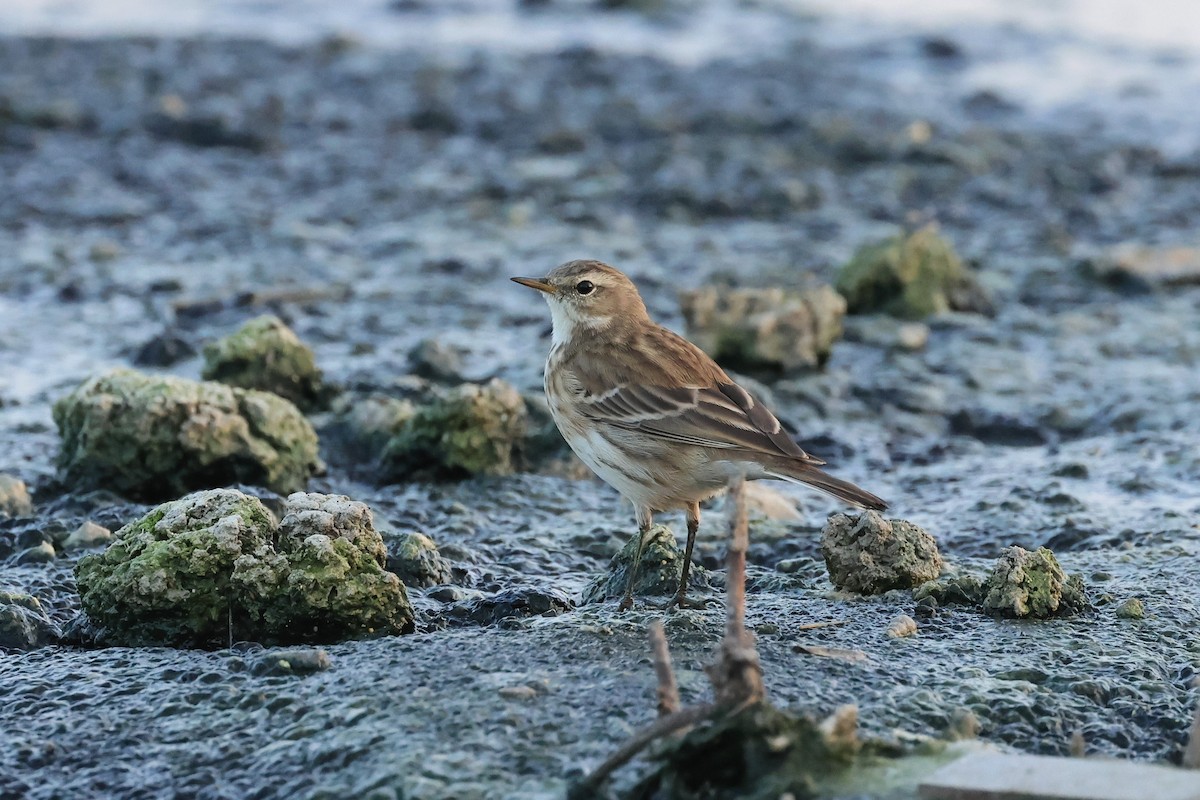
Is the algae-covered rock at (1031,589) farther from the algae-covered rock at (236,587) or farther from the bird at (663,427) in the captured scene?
the algae-covered rock at (236,587)

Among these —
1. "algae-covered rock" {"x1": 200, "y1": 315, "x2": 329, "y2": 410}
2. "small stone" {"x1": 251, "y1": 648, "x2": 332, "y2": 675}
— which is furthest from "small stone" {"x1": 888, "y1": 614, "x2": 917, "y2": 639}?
"algae-covered rock" {"x1": 200, "y1": 315, "x2": 329, "y2": 410}

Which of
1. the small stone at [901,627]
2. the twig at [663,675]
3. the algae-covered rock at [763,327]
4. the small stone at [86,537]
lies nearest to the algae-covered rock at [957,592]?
the small stone at [901,627]

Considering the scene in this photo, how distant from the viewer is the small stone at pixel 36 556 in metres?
5.62

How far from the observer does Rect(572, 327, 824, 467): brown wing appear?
5.63 m

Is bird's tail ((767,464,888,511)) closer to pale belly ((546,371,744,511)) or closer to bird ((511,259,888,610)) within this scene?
bird ((511,259,888,610))

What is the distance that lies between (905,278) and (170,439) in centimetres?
489

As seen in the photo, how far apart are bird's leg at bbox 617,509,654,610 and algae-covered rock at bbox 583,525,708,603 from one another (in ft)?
0.06

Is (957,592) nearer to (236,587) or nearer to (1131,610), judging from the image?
(1131,610)

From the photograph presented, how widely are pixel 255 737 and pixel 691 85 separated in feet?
41.5

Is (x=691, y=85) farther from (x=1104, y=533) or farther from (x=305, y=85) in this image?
(x=1104, y=533)

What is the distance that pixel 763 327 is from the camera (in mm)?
8445

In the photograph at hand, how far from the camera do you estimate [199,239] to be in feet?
36.1

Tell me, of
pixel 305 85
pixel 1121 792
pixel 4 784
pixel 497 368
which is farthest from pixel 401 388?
A: pixel 305 85

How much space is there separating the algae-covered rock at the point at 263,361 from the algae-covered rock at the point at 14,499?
4.56 ft
